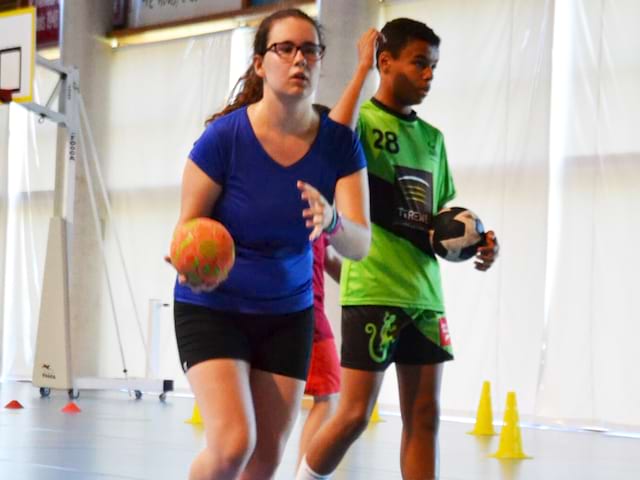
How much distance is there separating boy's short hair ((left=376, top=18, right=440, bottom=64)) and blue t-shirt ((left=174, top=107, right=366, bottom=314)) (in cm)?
93

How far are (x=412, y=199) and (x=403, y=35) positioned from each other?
24.3 inches

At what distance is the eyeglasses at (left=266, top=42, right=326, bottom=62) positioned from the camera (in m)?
2.89

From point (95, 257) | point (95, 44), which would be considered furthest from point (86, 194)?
point (95, 44)

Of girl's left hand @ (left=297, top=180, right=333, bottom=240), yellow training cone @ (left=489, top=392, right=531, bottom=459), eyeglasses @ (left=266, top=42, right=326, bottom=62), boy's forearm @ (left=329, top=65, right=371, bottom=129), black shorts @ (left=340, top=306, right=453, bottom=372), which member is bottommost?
yellow training cone @ (left=489, top=392, right=531, bottom=459)

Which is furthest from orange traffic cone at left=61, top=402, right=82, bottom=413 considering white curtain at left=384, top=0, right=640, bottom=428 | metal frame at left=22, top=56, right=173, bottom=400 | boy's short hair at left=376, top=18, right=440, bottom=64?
boy's short hair at left=376, top=18, right=440, bottom=64

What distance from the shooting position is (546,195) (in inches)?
363

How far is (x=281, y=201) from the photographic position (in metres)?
2.88

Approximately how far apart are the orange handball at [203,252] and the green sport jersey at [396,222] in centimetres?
104

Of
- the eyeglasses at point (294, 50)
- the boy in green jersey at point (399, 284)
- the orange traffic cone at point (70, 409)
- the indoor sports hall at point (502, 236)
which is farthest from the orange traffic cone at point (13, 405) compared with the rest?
the eyeglasses at point (294, 50)

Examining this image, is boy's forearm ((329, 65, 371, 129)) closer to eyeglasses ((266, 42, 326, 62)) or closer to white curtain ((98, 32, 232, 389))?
eyeglasses ((266, 42, 326, 62))

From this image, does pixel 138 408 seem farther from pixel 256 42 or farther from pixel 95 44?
pixel 256 42

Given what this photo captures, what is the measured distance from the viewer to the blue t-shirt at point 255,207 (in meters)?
2.88

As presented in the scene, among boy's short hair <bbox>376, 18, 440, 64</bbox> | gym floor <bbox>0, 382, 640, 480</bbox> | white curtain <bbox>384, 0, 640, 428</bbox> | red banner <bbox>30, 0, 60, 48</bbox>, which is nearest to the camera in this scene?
boy's short hair <bbox>376, 18, 440, 64</bbox>

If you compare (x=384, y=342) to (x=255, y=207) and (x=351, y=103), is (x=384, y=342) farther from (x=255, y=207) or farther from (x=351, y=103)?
(x=255, y=207)
